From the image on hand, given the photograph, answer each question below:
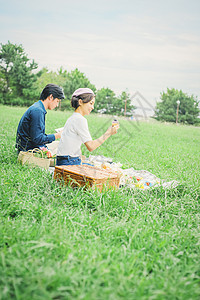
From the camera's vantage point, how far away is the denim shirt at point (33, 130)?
4.34 metres

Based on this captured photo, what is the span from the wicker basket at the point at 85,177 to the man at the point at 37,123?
1.09 m

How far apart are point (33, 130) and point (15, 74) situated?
35.8 m

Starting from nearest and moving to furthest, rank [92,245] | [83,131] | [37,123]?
[92,245] < [83,131] < [37,123]

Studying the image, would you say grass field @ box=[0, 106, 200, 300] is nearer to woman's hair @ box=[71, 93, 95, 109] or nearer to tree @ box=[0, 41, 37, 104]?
woman's hair @ box=[71, 93, 95, 109]

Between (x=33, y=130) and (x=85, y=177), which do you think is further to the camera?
(x=33, y=130)

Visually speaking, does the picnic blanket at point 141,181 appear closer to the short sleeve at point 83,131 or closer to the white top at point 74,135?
the white top at point 74,135

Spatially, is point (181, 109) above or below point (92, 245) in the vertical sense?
above

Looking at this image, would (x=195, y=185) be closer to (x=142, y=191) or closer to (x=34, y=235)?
(x=142, y=191)

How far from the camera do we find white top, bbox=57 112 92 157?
3.46 meters

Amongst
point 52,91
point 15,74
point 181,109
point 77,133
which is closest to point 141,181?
point 77,133

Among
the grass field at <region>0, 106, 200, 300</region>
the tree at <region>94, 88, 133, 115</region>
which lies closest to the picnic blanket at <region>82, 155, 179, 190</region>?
the grass field at <region>0, 106, 200, 300</region>

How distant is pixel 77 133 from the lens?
11.6 feet

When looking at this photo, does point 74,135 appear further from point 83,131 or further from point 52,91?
point 52,91

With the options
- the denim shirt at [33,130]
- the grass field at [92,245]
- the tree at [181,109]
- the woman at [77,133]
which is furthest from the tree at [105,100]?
the grass field at [92,245]
